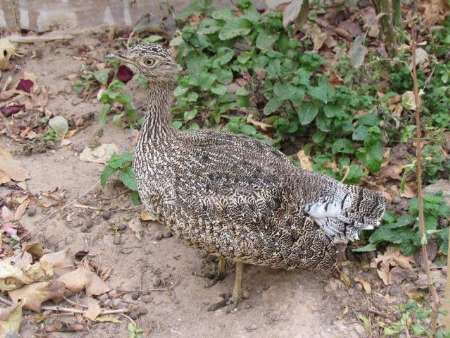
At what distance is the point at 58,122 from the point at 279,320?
297 centimetres

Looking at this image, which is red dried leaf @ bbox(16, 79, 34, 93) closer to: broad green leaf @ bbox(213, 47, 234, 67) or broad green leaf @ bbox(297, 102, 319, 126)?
broad green leaf @ bbox(213, 47, 234, 67)

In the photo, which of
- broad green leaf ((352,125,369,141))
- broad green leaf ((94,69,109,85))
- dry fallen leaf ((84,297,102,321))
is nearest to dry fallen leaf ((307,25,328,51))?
broad green leaf ((352,125,369,141))

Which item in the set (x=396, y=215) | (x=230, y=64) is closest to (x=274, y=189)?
(x=396, y=215)

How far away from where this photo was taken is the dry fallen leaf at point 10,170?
6.52 meters

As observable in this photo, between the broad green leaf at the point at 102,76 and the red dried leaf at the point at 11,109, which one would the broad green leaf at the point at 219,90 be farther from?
the red dried leaf at the point at 11,109

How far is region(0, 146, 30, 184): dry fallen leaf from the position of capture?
652 centimetres

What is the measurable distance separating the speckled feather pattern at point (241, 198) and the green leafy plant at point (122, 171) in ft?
2.32

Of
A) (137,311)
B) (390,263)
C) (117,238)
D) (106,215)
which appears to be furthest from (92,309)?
(390,263)

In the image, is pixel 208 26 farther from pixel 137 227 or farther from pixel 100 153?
pixel 137 227

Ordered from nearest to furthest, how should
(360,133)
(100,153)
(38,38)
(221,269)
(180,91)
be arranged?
(221,269) < (360,133) < (100,153) < (180,91) < (38,38)

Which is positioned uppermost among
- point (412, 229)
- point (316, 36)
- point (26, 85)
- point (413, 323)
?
point (316, 36)

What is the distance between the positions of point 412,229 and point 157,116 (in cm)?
216

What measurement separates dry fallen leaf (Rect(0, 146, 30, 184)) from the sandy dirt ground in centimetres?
9

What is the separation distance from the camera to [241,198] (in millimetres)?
5160
